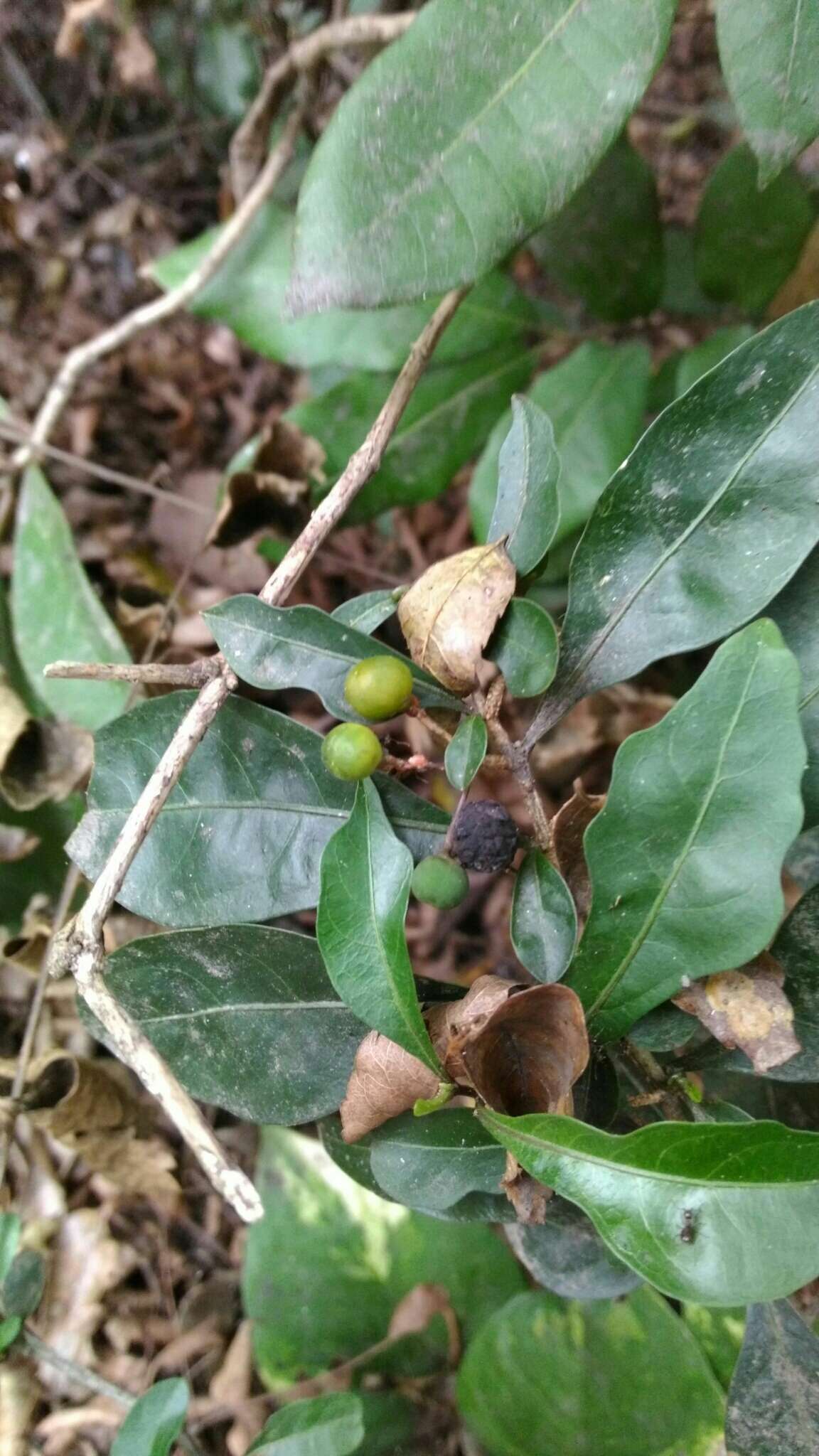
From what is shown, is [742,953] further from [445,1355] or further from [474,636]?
[445,1355]

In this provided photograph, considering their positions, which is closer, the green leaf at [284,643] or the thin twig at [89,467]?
the green leaf at [284,643]

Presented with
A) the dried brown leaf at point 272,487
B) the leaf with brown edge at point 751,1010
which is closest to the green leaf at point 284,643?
the leaf with brown edge at point 751,1010

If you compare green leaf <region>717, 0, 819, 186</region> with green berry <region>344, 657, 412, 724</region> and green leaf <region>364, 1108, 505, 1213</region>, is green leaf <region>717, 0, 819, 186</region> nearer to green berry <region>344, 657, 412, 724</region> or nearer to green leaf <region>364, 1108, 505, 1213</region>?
green berry <region>344, 657, 412, 724</region>

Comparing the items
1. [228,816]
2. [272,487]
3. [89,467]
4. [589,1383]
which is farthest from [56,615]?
[589,1383]

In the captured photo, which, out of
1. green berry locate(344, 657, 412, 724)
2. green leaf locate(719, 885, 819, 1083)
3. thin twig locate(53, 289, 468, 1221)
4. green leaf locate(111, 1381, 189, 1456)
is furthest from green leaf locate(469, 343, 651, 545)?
green leaf locate(111, 1381, 189, 1456)

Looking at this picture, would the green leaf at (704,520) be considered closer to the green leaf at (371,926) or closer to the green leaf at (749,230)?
the green leaf at (371,926)
